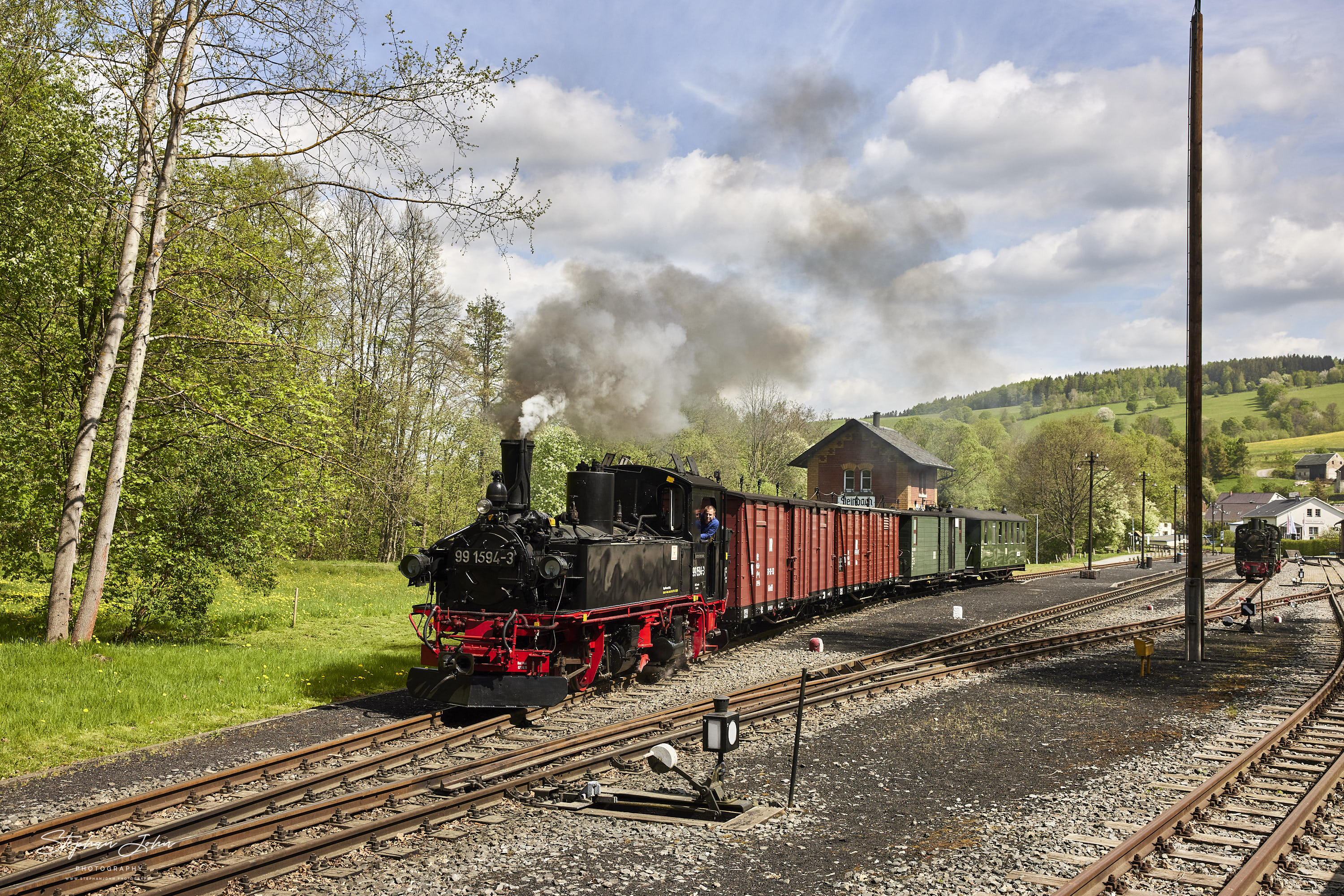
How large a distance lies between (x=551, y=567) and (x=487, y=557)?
0.99 m

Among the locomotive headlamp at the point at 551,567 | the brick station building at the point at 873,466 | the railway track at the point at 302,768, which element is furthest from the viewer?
the brick station building at the point at 873,466

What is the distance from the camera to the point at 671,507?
13.1m

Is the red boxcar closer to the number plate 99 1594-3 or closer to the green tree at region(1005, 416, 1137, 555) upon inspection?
the number plate 99 1594-3

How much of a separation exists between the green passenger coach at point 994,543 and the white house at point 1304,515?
227 ft

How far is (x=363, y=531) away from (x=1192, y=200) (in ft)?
97.8

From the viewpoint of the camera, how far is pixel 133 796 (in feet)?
21.4

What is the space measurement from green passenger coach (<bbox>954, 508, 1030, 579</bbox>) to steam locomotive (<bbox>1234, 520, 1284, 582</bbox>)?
320 inches

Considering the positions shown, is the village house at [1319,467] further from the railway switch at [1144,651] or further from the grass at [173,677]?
the grass at [173,677]

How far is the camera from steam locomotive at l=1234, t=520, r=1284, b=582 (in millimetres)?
35719

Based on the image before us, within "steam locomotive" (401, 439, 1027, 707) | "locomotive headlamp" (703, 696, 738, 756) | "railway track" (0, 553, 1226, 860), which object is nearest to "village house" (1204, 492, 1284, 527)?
"steam locomotive" (401, 439, 1027, 707)

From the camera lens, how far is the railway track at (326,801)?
5.36 m

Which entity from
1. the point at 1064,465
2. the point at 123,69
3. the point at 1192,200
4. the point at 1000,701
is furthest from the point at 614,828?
the point at 1064,465

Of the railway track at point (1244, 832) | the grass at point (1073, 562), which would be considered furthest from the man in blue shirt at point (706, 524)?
the grass at point (1073, 562)

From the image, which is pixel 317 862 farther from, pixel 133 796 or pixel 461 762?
pixel 461 762
